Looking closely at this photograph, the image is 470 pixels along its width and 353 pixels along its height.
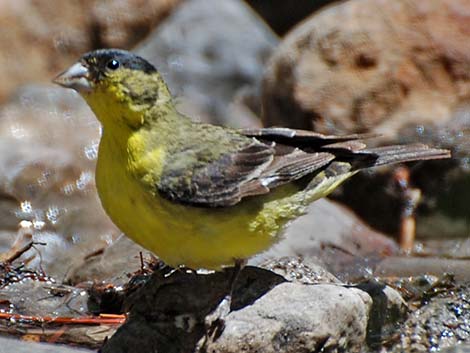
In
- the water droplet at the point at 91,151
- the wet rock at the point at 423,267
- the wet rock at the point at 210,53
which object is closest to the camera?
the wet rock at the point at 423,267

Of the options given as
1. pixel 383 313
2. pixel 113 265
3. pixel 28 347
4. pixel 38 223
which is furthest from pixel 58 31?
pixel 28 347

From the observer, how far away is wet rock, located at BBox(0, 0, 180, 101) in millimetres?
12055

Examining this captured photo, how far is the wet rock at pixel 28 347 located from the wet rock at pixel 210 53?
5546 mm

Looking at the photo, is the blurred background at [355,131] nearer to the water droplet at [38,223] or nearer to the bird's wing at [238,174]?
the water droplet at [38,223]

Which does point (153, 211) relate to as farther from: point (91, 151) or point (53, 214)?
point (91, 151)

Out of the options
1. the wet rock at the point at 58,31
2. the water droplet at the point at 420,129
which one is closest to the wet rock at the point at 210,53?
the wet rock at the point at 58,31

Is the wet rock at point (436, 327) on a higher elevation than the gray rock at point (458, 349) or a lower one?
lower

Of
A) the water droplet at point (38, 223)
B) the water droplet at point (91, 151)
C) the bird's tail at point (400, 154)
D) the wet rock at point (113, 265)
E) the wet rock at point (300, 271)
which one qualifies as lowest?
the wet rock at point (300, 271)

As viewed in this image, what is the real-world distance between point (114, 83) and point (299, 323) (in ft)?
5.19

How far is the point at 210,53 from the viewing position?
1219 cm

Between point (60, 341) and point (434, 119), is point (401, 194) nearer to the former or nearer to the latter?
point (434, 119)

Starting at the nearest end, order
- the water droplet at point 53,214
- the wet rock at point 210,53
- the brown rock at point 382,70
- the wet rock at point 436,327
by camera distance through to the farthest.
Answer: the wet rock at point 436,327 < the brown rock at point 382,70 < the water droplet at point 53,214 < the wet rock at point 210,53

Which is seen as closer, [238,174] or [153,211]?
[153,211]

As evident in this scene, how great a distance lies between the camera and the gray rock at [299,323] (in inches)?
232
